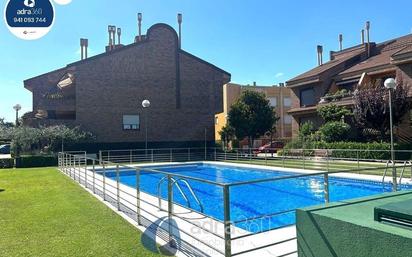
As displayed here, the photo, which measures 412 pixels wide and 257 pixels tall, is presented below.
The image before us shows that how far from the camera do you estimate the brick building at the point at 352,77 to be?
931 inches

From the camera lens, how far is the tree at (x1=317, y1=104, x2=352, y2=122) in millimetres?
25781

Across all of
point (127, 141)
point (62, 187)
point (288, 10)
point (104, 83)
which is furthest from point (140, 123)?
point (62, 187)

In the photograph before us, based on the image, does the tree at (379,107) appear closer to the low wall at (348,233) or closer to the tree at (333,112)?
the tree at (333,112)

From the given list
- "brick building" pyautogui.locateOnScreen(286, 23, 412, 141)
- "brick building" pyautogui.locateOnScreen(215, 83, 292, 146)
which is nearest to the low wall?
"brick building" pyautogui.locateOnScreen(286, 23, 412, 141)

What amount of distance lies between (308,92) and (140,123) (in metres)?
15.4

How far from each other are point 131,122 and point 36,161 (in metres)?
9.34

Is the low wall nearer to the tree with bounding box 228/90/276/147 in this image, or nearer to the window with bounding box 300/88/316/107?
the tree with bounding box 228/90/276/147

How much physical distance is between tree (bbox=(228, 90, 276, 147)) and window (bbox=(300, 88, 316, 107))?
362 centimetres

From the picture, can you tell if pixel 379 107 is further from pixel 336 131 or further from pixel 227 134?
pixel 227 134

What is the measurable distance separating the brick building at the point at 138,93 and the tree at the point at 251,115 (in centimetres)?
432

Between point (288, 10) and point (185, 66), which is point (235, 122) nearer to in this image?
point (185, 66)

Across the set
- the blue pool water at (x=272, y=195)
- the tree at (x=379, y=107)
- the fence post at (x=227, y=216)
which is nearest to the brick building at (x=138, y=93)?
the tree at (x=379, y=107)

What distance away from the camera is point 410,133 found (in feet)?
76.6

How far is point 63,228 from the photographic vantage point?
6.73 m
